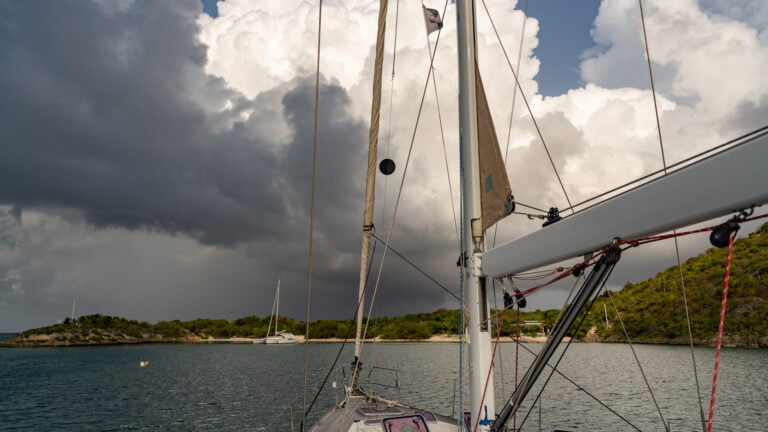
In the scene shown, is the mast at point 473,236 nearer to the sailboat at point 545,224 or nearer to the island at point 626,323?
the sailboat at point 545,224

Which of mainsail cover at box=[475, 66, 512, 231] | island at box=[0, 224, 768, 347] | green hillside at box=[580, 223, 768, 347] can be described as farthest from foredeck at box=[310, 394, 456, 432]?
green hillside at box=[580, 223, 768, 347]

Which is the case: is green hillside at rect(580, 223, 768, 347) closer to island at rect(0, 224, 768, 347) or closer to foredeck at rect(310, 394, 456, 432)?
island at rect(0, 224, 768, 347)

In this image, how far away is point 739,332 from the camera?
8238 centimetres

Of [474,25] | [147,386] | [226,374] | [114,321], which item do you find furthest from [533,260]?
[114,321]

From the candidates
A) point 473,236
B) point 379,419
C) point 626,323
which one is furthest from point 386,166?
point 626,323

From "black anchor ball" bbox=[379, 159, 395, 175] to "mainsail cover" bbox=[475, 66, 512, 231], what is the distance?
541cm

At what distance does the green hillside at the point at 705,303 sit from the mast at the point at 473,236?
9287 cm

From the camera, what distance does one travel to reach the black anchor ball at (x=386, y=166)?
40.3 ft

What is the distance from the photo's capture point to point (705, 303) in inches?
3757

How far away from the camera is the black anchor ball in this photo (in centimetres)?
1229

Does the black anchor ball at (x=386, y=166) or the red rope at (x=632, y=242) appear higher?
the black anchor ball at (x=386, y=166)

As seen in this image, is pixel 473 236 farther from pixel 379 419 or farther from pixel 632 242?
pixel 379 419

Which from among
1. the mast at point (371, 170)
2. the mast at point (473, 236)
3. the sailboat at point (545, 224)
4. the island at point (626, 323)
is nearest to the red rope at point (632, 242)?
the sailboat at point (545, 224)

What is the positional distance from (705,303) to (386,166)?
115082 millimetres
